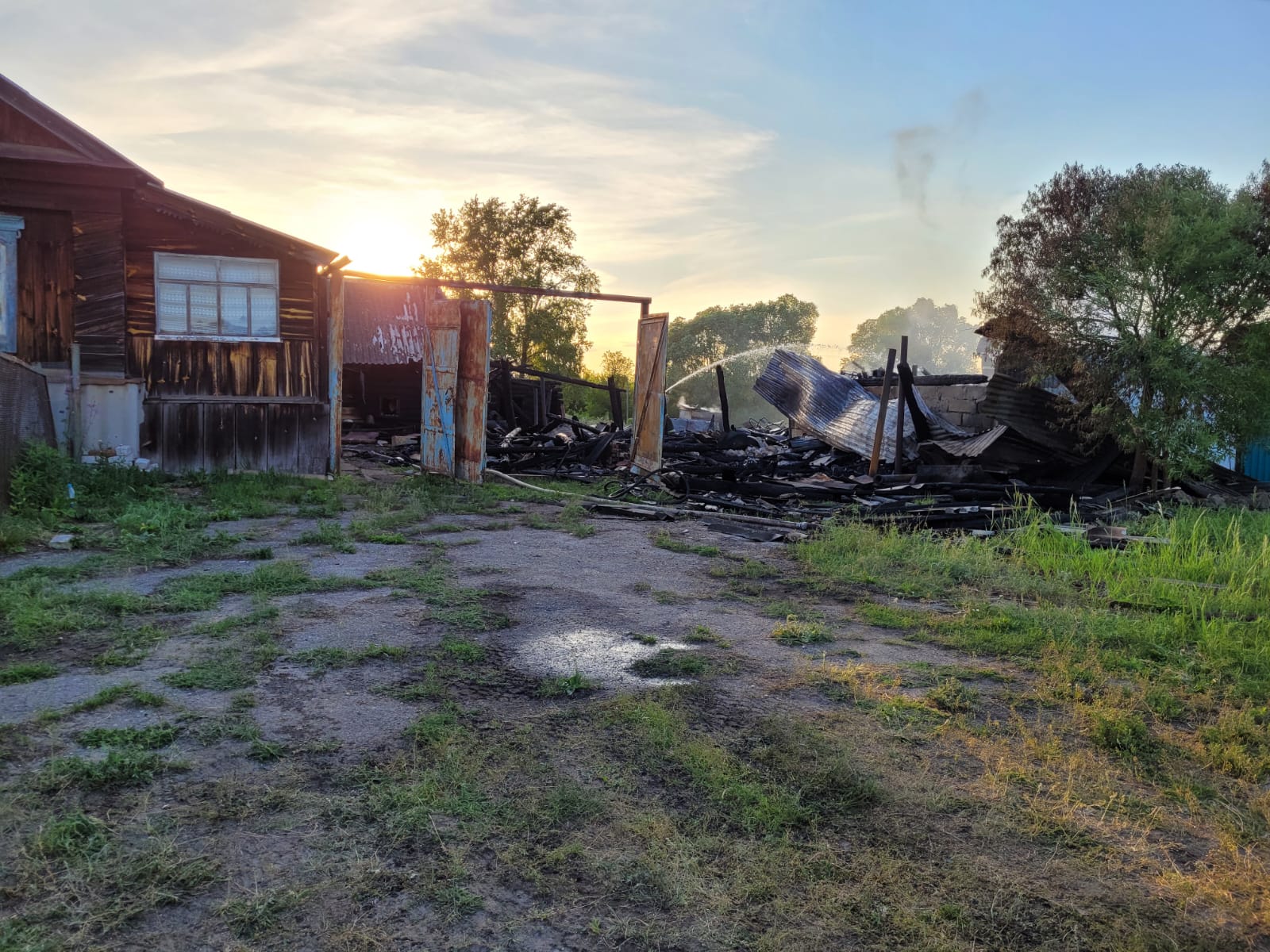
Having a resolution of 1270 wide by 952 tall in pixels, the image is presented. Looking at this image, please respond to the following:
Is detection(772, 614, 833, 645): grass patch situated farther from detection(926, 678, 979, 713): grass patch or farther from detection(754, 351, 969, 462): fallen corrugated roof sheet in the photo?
detection(754, 351, 969, 462): fallen corrugated roof sheet

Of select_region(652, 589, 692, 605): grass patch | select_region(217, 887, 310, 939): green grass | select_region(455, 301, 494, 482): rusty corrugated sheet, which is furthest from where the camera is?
select_region(455, 301, 494, 482): rusty corrugated sheet

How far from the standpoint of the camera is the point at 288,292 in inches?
462

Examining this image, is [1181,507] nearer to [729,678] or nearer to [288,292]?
[729,678]

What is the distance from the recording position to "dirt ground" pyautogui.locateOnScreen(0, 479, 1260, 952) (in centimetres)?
245

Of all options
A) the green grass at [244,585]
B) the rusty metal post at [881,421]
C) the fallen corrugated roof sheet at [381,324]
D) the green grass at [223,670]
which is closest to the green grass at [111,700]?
the green grass at [223,670]

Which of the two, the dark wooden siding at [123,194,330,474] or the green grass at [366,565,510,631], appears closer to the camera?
the green grass at [366,565,510,631]

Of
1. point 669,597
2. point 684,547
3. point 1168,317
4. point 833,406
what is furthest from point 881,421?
point 669,597

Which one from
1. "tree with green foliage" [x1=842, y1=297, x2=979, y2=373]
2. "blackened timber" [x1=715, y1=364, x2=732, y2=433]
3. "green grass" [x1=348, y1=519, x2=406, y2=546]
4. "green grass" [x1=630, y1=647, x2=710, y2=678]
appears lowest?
"green grass" [x1=348, y1=519, x2=406, y2=546]

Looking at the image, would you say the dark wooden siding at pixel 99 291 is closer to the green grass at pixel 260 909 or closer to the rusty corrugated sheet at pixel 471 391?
the rusty corrugated sheet at pixel 471 391

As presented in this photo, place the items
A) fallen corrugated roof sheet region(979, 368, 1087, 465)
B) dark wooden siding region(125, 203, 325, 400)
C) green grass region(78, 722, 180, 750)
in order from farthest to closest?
fallen corrugated roof sheet region(979, 368, 1087, 465)
dark wooden siding region(125, 203, 325, 400)
green grass region(78, 722, 180, 750)

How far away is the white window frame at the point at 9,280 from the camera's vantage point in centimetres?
1029

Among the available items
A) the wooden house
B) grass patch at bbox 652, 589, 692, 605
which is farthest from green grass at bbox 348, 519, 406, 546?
the wooden house

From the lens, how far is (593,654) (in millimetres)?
4910

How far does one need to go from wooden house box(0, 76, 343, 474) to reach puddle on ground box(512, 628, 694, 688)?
8195 mm
